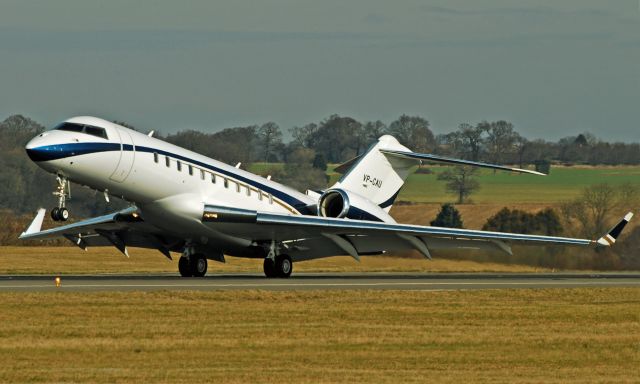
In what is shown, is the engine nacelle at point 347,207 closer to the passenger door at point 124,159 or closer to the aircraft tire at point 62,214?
the passenger door at point 124,159

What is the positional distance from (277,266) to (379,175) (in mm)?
5971

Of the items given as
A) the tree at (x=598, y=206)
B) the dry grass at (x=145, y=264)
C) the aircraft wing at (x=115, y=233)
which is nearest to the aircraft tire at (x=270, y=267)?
the aircraft wing at (x=115, y=233)

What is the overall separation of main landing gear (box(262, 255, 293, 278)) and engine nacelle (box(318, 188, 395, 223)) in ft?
6.93

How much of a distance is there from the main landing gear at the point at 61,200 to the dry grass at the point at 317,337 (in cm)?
304

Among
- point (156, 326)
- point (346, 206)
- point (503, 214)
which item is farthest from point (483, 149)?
point (156, 326)

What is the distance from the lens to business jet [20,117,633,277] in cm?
3212

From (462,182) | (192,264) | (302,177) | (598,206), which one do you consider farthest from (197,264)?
(462,182)

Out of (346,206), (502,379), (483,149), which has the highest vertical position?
(483,149)

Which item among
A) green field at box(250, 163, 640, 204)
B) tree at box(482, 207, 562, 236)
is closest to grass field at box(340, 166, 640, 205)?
green field at box(250, 163, 640, 204)

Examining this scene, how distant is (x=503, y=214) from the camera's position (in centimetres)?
5653

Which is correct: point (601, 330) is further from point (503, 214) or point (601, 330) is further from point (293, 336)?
point (503, 214)

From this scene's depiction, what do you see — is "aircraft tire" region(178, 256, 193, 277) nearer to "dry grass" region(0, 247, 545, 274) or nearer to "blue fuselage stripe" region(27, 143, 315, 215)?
"blue fuselage stripe" region(27, 143, 315, 215)

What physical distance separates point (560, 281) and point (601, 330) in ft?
44.9

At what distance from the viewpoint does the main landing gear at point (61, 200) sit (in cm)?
2988
